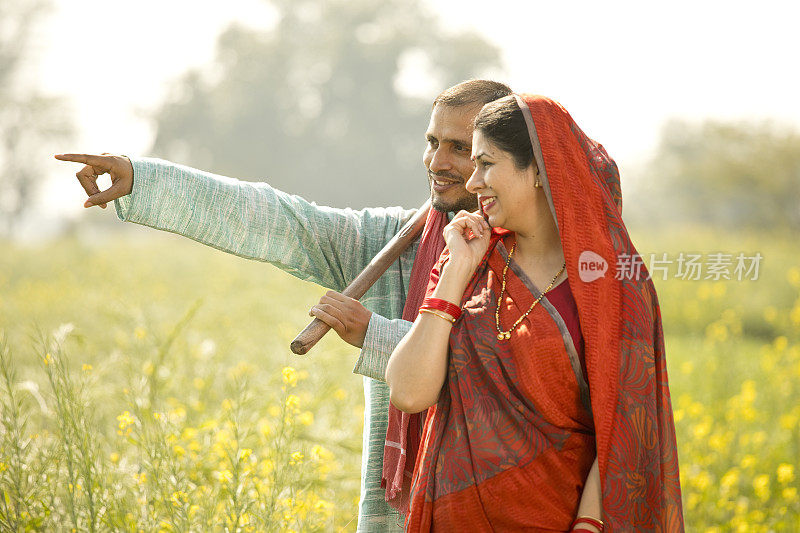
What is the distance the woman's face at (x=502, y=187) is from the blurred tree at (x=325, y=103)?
116 ft

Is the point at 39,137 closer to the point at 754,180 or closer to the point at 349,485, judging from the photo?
the point at 754,180

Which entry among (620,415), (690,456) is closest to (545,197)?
(620,415)

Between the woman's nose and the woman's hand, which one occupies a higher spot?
the woman's nose

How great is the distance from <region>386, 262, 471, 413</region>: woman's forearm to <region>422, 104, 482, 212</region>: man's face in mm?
444

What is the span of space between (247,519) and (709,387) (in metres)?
4.53

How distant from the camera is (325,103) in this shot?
1590 inches

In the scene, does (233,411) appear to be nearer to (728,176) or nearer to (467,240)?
(467,240)

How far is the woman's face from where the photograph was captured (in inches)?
81.6

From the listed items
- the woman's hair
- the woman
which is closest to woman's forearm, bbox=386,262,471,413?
the woman

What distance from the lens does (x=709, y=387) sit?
630cm

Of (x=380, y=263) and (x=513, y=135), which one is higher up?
(x=513, y=135)

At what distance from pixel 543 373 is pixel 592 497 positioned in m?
0.31

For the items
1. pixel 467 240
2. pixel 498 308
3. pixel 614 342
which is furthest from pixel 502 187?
pixel 614 342

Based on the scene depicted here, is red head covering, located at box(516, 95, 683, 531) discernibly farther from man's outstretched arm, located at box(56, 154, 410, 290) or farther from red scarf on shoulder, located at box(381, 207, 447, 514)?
man's outstretched arm, located at box(56, 154, 410, 290)
